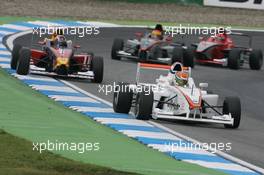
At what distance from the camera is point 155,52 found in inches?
1138

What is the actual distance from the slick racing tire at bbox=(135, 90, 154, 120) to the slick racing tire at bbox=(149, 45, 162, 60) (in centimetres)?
1091

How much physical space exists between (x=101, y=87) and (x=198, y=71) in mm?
5808

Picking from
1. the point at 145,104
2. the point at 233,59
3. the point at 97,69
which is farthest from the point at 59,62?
the point at 233,59

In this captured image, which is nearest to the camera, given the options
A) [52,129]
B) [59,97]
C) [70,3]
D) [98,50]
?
[52,129]

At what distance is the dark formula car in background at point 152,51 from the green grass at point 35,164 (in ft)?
47.9

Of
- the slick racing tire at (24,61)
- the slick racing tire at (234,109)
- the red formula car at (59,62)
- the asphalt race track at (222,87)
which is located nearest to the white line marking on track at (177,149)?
the asphalt race track at (222,87)

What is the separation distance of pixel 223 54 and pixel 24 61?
8.88 m

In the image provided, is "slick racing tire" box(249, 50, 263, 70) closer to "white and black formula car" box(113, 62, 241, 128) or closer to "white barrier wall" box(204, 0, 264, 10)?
"white and black formula car" box(113, 62, 241, 128)

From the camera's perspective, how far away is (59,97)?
66.9 ft

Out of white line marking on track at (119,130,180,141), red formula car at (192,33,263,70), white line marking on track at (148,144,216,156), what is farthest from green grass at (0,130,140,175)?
red formula car at (192,33,263,70)

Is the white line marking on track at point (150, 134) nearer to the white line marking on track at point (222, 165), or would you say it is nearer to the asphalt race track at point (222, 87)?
the asphalt race track at point (222, 87)

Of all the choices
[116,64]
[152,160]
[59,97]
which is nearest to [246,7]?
[116,64]

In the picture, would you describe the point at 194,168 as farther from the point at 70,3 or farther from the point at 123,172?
the point at 70,3

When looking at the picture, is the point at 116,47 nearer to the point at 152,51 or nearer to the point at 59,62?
the point at 152,51
